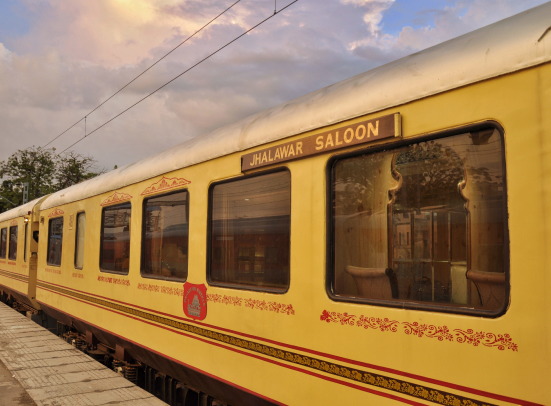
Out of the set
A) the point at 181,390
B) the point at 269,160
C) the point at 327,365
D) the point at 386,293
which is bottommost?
the point at 181,390

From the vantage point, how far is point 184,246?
16.3 ft

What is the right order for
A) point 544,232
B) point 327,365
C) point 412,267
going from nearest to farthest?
point 544,232 < point 412,267 < point 327,365

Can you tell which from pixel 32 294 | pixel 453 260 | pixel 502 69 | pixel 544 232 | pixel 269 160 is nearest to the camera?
pixel 544 232

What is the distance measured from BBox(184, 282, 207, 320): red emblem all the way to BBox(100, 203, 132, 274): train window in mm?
1755

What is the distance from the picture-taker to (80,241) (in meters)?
8.38

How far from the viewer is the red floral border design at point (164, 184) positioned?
518 centimetres

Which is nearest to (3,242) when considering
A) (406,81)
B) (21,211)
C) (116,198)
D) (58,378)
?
(21,211)

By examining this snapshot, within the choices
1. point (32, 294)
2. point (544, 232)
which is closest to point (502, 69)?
point (544, 232)

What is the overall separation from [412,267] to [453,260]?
0.84 ft

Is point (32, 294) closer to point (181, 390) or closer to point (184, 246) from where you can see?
point (181, 390)

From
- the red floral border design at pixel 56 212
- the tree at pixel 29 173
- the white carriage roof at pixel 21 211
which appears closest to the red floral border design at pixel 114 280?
the red floral border design at pixel 56 212

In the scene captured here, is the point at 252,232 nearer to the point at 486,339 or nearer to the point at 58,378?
the point at 486,339

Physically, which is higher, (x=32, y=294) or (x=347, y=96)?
(x=347, y=96)

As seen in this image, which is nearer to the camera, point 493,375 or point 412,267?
point 493,375
